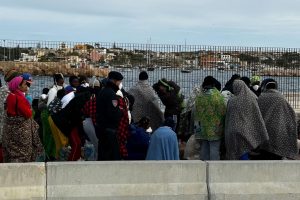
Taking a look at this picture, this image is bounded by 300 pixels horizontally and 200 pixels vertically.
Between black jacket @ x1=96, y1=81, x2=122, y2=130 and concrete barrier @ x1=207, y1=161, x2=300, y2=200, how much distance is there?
209 cm

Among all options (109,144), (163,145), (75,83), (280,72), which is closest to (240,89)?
(163,145)

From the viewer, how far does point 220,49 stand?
20.4 m

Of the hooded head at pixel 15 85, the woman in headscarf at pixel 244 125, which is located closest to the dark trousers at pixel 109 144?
the hooded head at pixel 15 85

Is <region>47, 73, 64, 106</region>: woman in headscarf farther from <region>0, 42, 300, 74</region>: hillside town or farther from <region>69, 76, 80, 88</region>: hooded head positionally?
<region>0, 42, 300, 74</region>: hillside town

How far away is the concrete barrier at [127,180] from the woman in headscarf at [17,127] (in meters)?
1.58

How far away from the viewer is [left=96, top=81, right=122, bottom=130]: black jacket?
1020cm

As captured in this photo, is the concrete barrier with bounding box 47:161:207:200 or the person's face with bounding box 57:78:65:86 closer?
the concrete barrier with bounding box 47:161:207:200

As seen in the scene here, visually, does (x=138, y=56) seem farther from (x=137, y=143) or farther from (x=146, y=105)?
(x=137, y=143)

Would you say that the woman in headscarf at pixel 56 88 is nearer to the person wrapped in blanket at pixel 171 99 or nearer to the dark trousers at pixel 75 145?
the dark trousers at pixel 75 145

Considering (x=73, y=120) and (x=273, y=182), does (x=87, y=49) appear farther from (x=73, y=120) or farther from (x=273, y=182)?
(x=273, y=182)

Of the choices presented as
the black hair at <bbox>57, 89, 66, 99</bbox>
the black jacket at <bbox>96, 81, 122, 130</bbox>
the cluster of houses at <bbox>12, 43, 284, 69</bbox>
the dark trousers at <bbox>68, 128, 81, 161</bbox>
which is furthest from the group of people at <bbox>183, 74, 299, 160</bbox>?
the cluster of houses at <bbox>12, 43, 284, 69</bbox>

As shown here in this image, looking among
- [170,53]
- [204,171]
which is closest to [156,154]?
[204,171]

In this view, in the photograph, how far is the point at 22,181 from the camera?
8.28 metres

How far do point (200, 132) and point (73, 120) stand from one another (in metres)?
2.17
